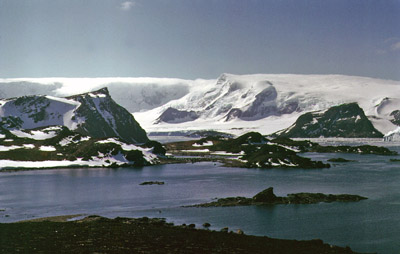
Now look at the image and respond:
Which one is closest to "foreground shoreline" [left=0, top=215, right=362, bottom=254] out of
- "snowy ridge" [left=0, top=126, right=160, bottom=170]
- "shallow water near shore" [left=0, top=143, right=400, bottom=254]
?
"shallow water near shore" [left=0, top=143, right=400, bottom=254]

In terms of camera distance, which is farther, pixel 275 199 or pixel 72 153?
pixel 72 153

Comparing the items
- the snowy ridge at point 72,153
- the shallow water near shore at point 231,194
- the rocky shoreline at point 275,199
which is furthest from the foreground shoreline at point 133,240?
the snowy ridge at point 72,153

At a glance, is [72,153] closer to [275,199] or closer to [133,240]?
[275,199]

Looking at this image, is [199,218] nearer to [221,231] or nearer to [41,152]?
[221,231]

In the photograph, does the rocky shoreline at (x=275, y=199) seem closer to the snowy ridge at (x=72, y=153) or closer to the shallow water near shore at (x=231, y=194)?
the shallow water near shore at (x=231, y=194)

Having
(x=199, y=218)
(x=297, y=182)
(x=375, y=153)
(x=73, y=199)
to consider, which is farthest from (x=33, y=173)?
(x=375, y=153)

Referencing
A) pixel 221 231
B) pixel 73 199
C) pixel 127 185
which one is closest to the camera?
pixel 221 231

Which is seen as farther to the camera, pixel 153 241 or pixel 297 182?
pixel 297 182

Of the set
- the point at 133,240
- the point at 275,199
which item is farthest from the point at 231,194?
the point at 133,240

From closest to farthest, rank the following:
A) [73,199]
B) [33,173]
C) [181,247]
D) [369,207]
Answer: [181,247], [369,207], [73,199], [33,173]
